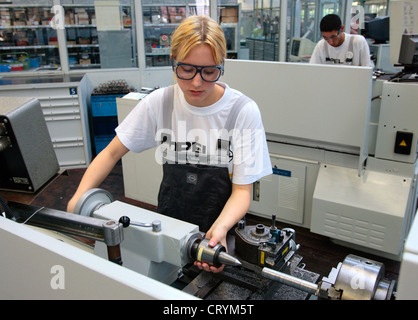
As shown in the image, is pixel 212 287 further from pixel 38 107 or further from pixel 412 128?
pixel 412 128

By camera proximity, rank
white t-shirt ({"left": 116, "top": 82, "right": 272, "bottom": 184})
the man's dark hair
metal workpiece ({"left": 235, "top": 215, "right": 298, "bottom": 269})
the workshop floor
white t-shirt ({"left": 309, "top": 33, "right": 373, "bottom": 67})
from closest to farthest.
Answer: metal workpiece ({"left": 235, "top": 215, "right": 298, "bottom": 269}), white t-shirt ({"left": 116, "top": 82, "right": 272, "bottom": 184}), the workshop floor, the man's dark hair, white t-shirt ({"left": 309, "top": 33, "right": 373, "bottom": 67})

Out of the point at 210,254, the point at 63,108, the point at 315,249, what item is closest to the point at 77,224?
the point at 210,254

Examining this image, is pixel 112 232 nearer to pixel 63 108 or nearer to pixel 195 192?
pixel 195 192

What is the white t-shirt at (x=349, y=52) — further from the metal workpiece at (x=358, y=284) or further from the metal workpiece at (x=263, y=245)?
the metal workpiece at (x=358, y=284)

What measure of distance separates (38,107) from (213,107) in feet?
1.87

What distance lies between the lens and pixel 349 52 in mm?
3277

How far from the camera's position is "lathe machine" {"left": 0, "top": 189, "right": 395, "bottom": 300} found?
24.6 inches

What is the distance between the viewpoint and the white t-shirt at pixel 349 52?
324cm

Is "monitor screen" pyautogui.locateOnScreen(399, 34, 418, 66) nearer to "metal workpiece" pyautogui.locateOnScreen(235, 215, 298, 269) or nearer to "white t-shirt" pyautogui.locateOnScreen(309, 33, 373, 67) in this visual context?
"white t-shirt" pyautogui.locateOnScreen(309, 33, 373, 67)

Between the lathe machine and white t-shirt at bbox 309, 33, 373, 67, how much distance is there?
2.69 m

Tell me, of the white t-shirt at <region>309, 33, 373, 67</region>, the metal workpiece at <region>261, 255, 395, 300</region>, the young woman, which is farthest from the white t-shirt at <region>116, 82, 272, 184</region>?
the white t-shirt at <region>309, 33, 373, 67</region>

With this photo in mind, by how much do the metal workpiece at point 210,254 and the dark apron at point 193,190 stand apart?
429 millimetres

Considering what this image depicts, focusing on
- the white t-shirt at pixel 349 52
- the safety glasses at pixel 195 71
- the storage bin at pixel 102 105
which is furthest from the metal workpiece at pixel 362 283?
the storage bin at pixel 102 105
